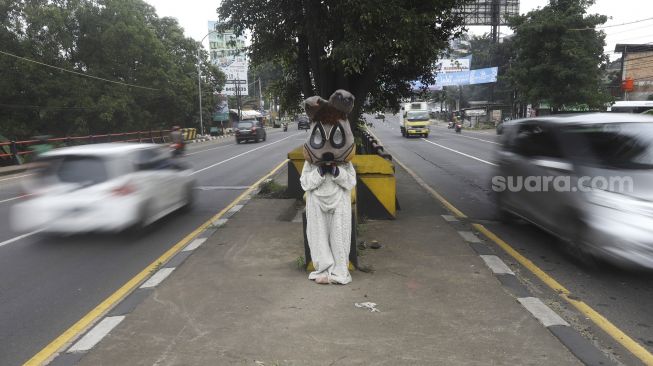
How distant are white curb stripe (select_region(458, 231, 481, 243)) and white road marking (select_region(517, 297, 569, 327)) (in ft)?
7.68

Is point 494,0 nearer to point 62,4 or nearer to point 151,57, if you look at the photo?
point 151,57

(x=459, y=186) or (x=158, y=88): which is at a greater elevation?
(x=158, y=88)

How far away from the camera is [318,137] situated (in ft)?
18.0

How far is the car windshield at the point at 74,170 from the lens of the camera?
7.38 m

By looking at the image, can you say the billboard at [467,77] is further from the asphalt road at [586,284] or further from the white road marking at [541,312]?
the white road marking at [541,312]

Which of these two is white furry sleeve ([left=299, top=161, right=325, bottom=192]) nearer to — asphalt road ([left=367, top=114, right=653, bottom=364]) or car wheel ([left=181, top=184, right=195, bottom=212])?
asphalt road ([left=367, top=114, right=653, bottom=364])

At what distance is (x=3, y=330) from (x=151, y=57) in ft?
112

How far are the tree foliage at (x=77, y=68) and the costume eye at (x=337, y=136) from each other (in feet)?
94.4

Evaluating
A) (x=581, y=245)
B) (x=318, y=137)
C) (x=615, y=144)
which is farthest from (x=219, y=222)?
(x=615, y=144)

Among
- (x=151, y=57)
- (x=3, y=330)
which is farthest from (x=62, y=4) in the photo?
(x=3, y=330)

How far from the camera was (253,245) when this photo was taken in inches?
277

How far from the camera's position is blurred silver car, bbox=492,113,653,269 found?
195 inches

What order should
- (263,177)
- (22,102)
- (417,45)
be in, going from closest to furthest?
(417,45)
(263,177)
(22,102)

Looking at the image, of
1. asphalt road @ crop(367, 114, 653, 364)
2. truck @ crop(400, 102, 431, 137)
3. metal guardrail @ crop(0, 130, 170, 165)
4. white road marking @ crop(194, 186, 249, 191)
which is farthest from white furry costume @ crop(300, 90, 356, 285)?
truck @ crop(400, 102, 431, 137)
